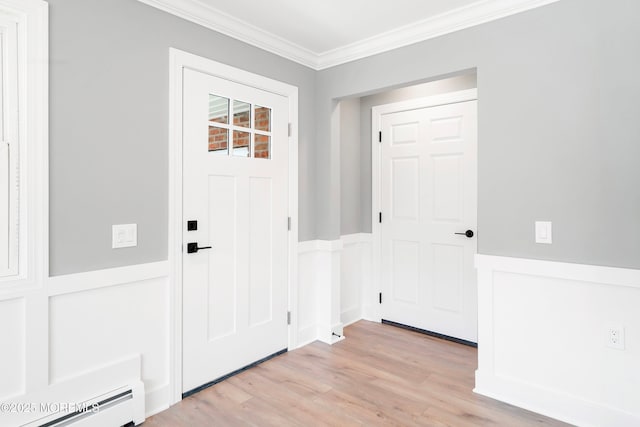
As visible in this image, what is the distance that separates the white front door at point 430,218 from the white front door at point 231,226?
1.18 metres

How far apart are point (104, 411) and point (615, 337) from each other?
8.74ft

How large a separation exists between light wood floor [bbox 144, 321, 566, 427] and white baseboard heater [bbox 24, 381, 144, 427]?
0.43 feet

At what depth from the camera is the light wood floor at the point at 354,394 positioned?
2.10 meters

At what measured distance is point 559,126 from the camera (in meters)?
2.12

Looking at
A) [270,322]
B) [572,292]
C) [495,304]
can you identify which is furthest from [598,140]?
[270,322]

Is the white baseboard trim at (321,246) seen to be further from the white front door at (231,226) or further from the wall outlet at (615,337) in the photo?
the wall outlet at (615,337)

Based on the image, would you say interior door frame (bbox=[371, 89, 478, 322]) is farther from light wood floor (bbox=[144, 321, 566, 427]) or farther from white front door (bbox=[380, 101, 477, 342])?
light wood floor (bbox=[144, 321, 566, 427])

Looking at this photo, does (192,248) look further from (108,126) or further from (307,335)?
(307,335)

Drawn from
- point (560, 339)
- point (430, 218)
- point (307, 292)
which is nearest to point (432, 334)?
point (430, 218)

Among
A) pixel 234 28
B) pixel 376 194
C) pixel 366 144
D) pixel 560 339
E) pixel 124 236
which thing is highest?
pixel 234 28

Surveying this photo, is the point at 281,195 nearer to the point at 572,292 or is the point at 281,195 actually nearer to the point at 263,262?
the point at 263,262

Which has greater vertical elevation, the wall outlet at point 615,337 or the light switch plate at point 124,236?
the light switch plate at point 124,236

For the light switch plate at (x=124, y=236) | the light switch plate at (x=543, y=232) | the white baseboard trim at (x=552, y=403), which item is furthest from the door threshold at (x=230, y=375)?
the light switch plate at (x=543, y=232)

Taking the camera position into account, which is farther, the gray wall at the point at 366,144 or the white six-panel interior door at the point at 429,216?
the gray wall at the point at 366,144
